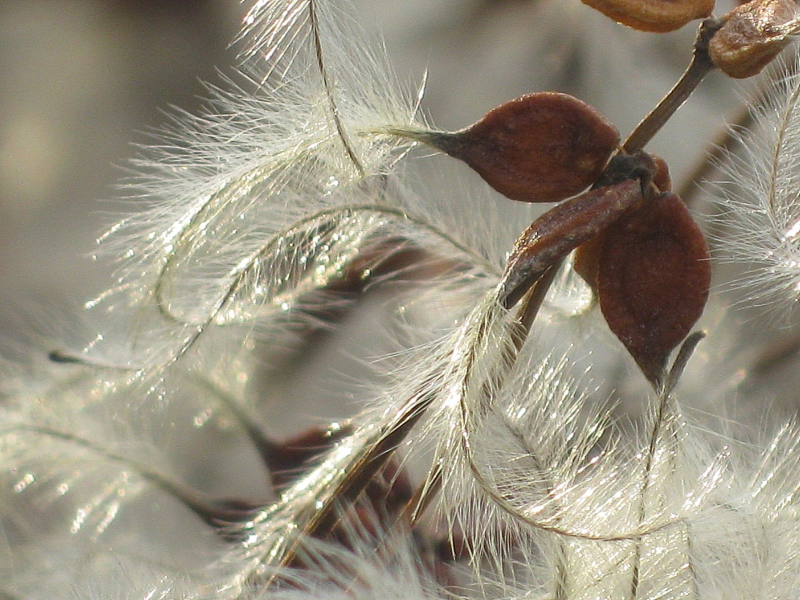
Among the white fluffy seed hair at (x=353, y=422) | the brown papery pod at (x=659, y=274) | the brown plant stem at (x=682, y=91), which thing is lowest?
the white fluffy seed hair at (x=353, y=422)

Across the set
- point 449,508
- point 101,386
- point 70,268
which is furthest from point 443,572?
point 70,268

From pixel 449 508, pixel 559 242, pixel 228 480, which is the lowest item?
pixel 228 480

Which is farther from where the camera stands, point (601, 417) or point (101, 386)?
point (101, 386)

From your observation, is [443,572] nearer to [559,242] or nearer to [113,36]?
[559,242]

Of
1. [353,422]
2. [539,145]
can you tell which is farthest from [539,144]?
[353,422]

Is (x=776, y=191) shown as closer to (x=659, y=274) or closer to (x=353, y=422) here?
(x=659, y=274)
